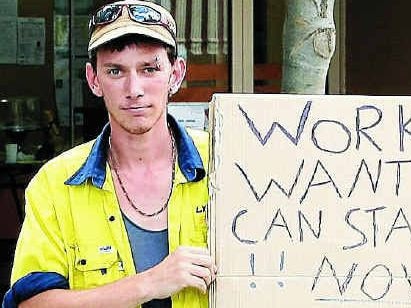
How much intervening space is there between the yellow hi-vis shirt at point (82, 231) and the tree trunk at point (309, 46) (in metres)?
1.28

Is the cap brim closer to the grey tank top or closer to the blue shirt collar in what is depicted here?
the blue shirt collar

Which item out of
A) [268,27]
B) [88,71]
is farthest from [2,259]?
[88,71]

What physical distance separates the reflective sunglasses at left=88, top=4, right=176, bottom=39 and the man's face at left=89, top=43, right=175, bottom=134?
0.22ft

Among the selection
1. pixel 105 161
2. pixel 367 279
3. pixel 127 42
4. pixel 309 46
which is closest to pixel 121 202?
pixel 105 161

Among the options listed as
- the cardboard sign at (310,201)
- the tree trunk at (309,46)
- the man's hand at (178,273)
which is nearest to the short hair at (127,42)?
the cardboard sign at (310,201)

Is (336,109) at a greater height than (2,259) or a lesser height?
greater

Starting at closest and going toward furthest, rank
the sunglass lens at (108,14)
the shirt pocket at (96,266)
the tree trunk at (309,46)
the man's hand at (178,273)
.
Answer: the man's hand at (178,273)
the shirt pocket at (96,266)
the sunglass lens at (108,14)
the tree trunk at (309,46)

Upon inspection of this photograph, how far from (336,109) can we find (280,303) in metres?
0.46

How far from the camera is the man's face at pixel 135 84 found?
233cm

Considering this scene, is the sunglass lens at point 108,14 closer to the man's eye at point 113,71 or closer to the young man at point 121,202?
the young man at point 121,202

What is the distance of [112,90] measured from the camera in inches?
92.7

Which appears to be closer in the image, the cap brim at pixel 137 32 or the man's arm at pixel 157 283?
the man's arm at pixel 157 283

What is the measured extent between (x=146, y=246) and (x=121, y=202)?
12 cm

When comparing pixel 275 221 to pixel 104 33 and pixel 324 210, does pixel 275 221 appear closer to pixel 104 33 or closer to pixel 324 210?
pixel 324 210
